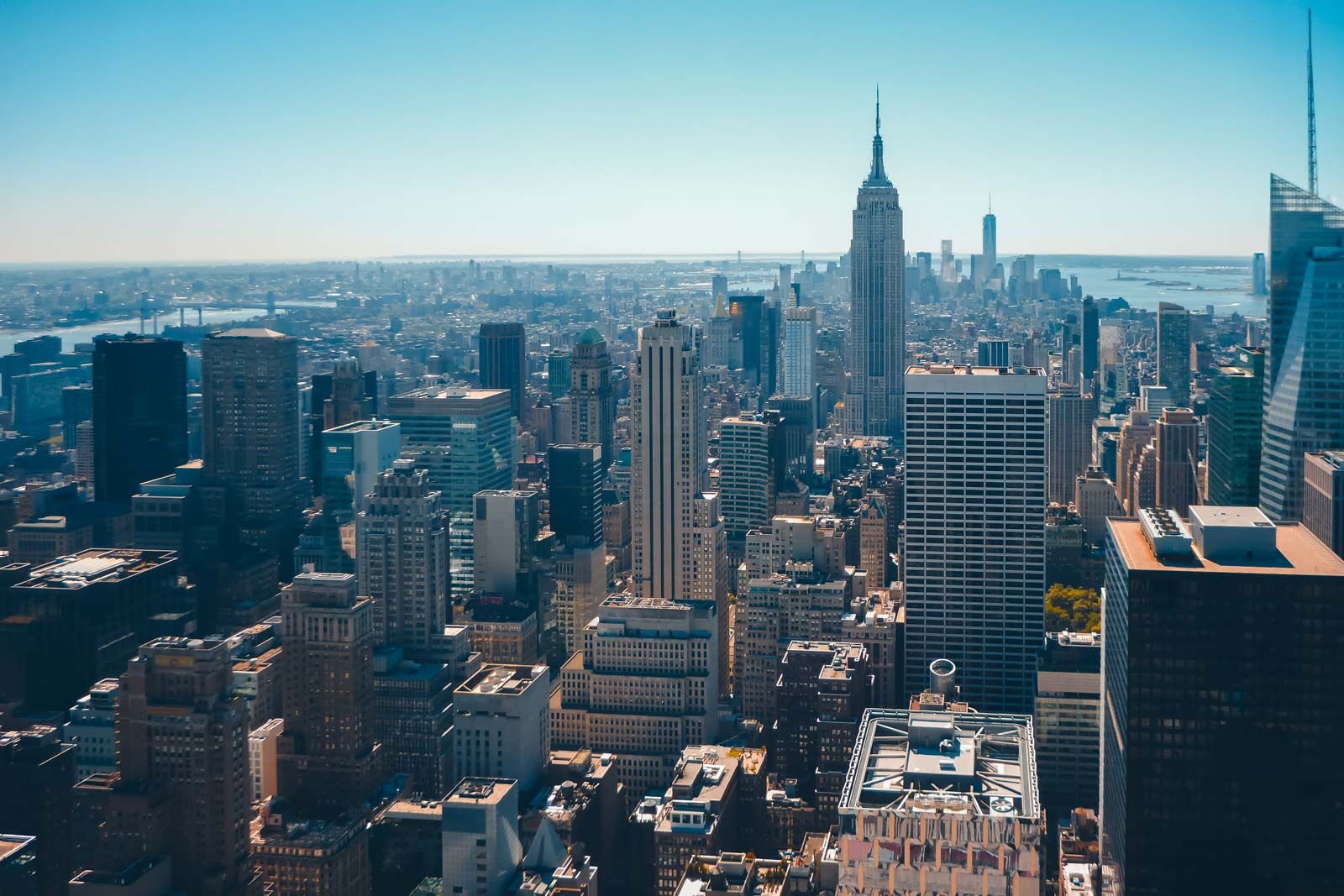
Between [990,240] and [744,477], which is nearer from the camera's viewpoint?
[744,477]

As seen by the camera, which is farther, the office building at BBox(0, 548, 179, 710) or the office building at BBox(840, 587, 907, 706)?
the office building at BBox(840, 587, 907, 706)

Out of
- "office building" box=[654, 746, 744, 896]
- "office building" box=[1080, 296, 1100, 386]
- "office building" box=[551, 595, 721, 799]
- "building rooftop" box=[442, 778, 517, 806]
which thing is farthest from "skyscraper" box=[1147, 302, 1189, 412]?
"building rooftop" box=[442, 778, 517, 806]

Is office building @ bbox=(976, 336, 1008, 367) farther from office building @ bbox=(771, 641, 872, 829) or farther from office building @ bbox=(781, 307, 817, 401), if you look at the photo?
office building @ bbox=(771, 641, 872, 829)

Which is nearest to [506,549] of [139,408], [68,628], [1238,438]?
[68,628]

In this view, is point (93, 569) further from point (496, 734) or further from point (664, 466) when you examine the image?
point (664, 466)

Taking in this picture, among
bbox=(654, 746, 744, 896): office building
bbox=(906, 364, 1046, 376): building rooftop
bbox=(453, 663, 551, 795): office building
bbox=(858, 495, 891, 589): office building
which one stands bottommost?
bbox=(654, 746, 744, 896): office building

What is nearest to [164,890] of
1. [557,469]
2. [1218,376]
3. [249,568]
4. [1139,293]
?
[249,568]

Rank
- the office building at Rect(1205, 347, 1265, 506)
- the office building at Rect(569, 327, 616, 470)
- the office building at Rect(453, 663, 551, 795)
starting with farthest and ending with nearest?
the office building at Rect(569, 327, 616, 470) < the office building at Rect(1205, 347, 1265, 506) < the office building at Rect(453, 663, 551, 795)
